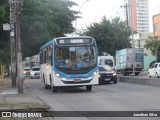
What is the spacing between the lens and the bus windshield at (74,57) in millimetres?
24547

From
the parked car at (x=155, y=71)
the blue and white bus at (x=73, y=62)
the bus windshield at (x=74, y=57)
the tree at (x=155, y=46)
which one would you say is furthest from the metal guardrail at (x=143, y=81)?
the tree at (x=155, y=46)

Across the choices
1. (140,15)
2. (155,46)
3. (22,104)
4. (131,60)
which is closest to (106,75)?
(22,104)

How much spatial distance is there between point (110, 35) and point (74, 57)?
4708 centimetres

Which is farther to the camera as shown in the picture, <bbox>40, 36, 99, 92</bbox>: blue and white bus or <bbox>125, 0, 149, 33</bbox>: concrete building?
<bbox>125, 0, 149, 33</bbox>: concrete building

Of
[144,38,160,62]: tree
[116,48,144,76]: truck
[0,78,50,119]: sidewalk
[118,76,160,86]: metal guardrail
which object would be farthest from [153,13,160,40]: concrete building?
[0,78,50,119]: sidewalk

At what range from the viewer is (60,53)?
24781mm

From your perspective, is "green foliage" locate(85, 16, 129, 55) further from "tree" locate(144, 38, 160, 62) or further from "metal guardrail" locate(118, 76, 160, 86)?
"metal guardrail" locate(118, 76, 160, 86)

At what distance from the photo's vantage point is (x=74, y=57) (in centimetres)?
2467

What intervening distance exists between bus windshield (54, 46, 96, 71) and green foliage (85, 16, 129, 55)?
4619cm

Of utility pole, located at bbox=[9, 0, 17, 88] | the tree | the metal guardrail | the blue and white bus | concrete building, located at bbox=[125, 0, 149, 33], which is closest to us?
the blue and white bus

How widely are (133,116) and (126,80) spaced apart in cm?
2498

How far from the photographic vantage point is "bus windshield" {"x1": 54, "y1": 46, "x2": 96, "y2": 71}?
24.5 m

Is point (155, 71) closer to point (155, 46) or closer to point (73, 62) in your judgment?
point (73, 62)

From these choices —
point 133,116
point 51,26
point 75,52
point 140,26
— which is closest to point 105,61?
point 51,26
